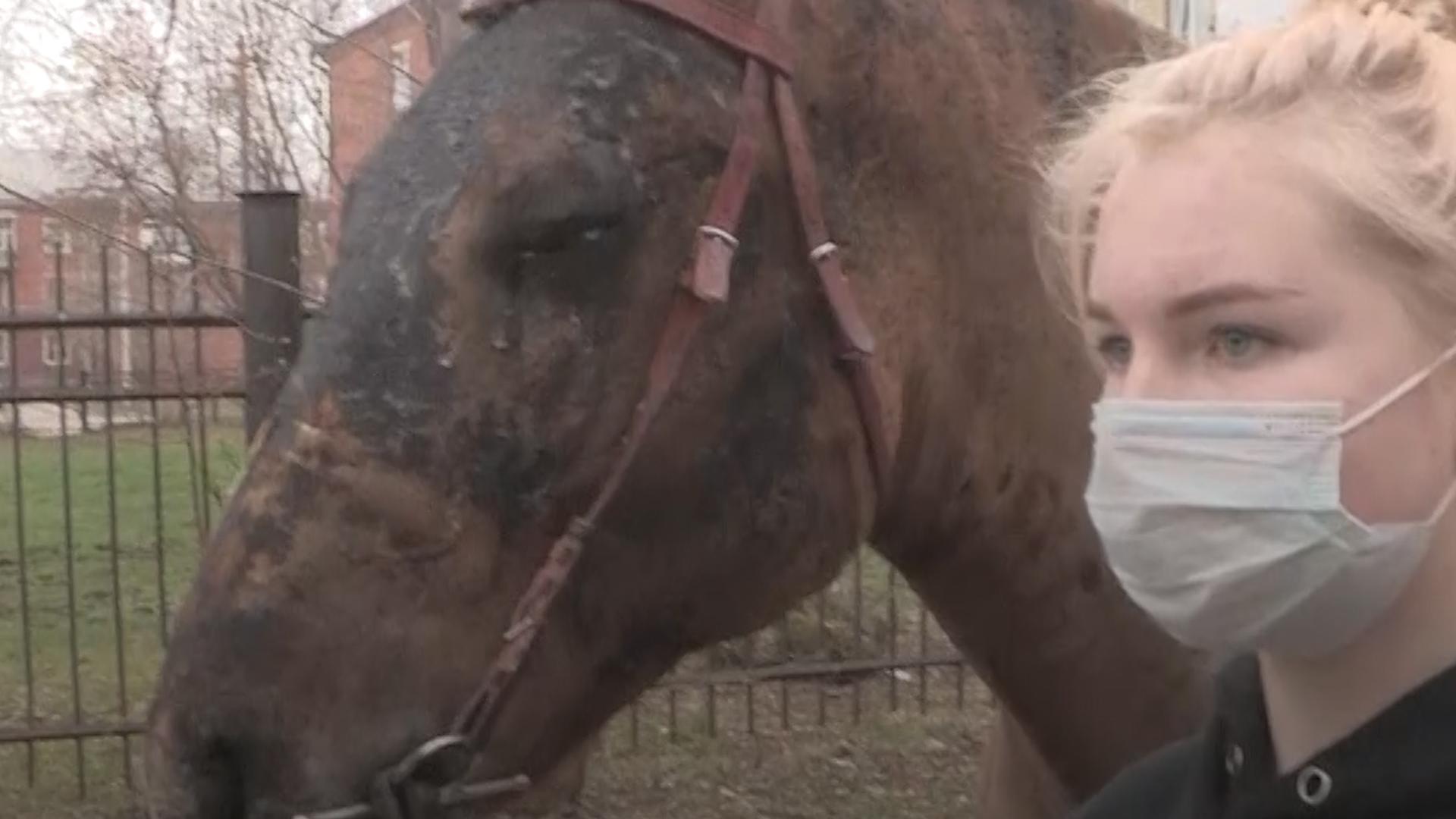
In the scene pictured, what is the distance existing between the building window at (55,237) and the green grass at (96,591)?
730 millimetres

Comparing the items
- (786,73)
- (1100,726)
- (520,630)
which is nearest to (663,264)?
(786,73)

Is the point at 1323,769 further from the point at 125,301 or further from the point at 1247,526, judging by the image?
the point at 125,301

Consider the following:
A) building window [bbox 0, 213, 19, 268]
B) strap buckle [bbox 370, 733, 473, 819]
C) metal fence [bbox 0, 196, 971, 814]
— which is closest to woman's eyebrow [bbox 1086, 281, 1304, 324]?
strap buckle [bbox 370, 733, 473, 819]

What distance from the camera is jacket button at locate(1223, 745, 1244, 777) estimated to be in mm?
1459

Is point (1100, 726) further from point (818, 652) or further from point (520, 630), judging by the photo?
point (818, 652)

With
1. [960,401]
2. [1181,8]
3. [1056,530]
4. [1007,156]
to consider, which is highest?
[1181,8]

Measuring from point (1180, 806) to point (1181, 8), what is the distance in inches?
268

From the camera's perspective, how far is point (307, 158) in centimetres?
793

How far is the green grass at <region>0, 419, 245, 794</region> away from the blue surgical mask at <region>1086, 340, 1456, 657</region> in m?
5.61

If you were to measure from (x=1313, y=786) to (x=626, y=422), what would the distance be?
1.09 metres

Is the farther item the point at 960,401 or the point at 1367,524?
the point at 960,401

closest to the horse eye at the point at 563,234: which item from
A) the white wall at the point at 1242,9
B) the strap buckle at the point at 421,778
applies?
the strap buckle at the point at 421,778

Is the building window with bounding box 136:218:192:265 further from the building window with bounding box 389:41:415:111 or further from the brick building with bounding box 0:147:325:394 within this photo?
the building window with bounding box 389:41:415:111

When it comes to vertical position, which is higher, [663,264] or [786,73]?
[786,73]
